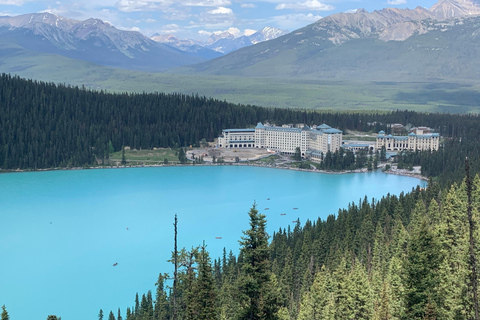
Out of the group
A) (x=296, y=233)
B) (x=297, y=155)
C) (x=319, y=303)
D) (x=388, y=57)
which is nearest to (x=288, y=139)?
(x=297, y=155)

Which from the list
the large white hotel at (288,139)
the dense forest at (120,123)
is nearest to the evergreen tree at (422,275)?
the dense forest at (120,123)

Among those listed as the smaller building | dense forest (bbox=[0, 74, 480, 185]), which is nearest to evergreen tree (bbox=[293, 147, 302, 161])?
the smaller building

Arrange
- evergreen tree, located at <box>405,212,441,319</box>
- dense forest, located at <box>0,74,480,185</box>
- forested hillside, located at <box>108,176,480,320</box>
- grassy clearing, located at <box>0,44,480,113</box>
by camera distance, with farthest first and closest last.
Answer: grassy clearing, located at <box>0,44,480,113</box> → dense forest, located at <box>0,74,480,185</box> → evergreen tree, located at <box>405,212,441,319</box> → forested hillside, located at <box>108,176,480,320</box>

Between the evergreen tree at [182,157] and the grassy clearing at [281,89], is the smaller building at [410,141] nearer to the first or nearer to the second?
the evergreen tree at [182,157]

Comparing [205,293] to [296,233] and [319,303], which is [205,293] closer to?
[319,303]

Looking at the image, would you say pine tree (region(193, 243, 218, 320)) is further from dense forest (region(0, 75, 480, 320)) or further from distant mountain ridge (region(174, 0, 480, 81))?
distant mountain ridge (region(174, 0, 480, 81))
